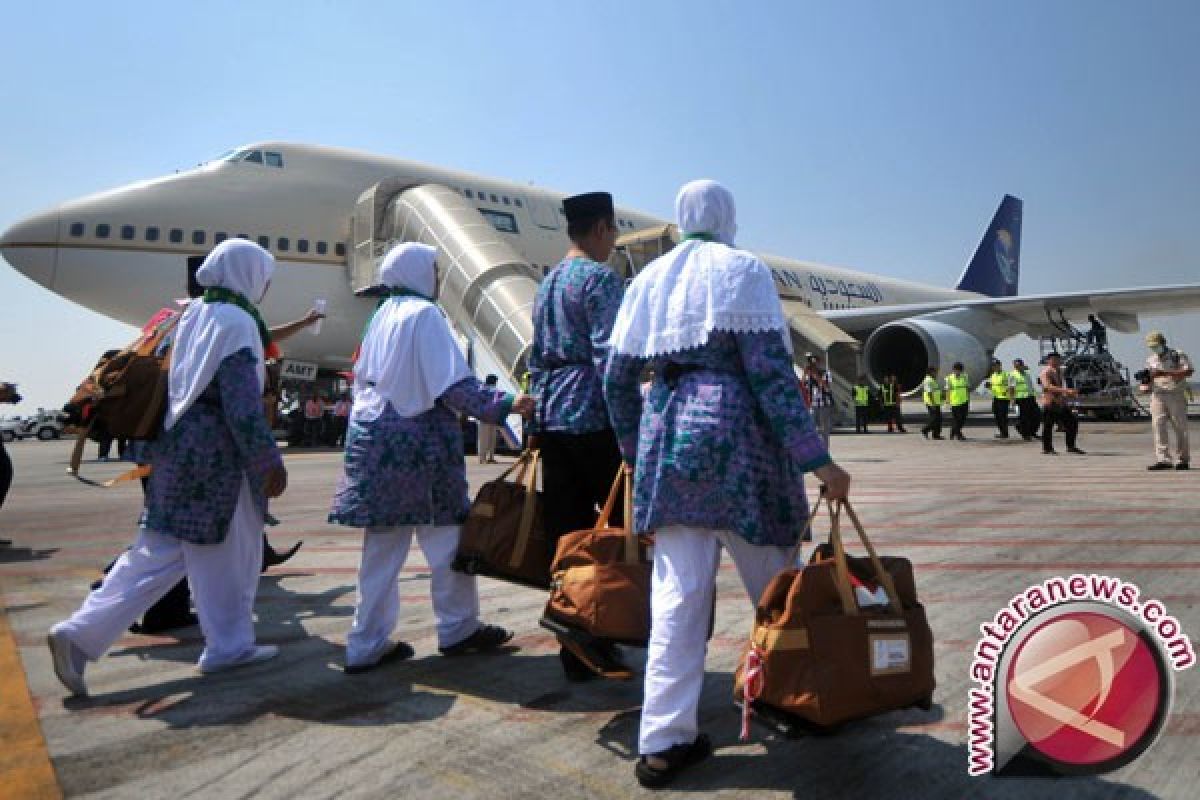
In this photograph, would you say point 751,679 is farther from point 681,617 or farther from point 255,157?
point 255,157

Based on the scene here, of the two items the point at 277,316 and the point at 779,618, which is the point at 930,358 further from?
the point at 779,618

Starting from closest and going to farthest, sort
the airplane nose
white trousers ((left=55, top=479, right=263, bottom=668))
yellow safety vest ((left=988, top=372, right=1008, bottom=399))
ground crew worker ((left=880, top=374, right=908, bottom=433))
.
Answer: white trousers ((left=55, top=479, right=263, bottom=668)), the airplane nose, yellow safety vest ((left=988, top=372, right=1008, bottom=399)), ground crew worker ((left=880, top=374, right=908, bottom=433))

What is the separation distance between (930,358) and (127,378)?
658 inches

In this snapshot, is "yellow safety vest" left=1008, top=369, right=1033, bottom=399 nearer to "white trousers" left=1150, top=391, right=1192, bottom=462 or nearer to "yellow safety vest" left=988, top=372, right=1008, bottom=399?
"yellow safety vest" left=988, top=372, right=1008, bottom=399

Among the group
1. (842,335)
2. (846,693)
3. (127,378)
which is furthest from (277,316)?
(846,693)

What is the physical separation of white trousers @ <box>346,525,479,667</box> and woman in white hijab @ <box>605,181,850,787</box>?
115 cm

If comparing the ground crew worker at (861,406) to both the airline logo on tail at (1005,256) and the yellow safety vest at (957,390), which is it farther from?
the airline logo on tail at (1005,256)

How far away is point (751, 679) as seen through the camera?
1.88 m

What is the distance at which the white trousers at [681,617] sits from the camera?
2.03 metres

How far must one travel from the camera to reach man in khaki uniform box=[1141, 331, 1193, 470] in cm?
859

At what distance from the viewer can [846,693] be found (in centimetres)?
182

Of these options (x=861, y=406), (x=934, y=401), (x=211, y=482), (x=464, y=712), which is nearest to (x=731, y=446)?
(x=464, y=712)

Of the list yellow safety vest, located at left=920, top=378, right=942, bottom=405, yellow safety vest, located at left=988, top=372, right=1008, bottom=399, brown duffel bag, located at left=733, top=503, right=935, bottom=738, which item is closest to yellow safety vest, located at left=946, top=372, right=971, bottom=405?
yellow safety vest, located at left=920, top=378, right=942, bottom=405

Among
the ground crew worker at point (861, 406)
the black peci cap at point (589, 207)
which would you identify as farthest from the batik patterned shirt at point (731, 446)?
the ground crew worker at point (861, 406)
